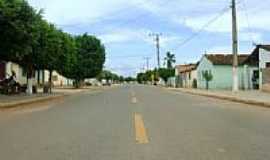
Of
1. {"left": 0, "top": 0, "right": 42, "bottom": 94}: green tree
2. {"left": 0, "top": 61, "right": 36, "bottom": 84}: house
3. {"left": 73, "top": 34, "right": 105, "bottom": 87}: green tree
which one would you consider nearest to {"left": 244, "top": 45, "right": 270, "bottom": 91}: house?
{"left": 0, "top": 61, "right": 36, "bottom": 84}: house

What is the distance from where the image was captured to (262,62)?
52938 millimetres

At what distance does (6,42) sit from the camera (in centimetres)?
2911

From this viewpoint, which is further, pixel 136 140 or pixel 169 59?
pixel 169 59

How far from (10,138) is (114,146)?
2980 millimetres

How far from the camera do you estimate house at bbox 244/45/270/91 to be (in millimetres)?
49122

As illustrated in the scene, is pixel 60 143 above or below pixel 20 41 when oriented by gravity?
below

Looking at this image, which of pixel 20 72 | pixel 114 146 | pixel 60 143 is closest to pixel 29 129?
pixel 60 143

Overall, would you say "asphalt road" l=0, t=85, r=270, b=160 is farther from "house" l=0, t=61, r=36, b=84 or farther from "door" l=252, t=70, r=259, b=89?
"door" l=252, t=70, r=259, b=89

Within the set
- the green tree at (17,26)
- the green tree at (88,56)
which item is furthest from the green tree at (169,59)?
the green tree at (17,26)

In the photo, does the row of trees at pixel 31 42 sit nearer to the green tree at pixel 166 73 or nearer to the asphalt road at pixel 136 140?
the asphalt road at pixel 136 140

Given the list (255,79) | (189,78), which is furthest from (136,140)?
(189,78)

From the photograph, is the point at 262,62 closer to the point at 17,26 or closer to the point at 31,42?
the point at 31,42

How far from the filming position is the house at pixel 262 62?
4912cm

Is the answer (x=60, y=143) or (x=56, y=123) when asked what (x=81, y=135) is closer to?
(x=60, y=143)
